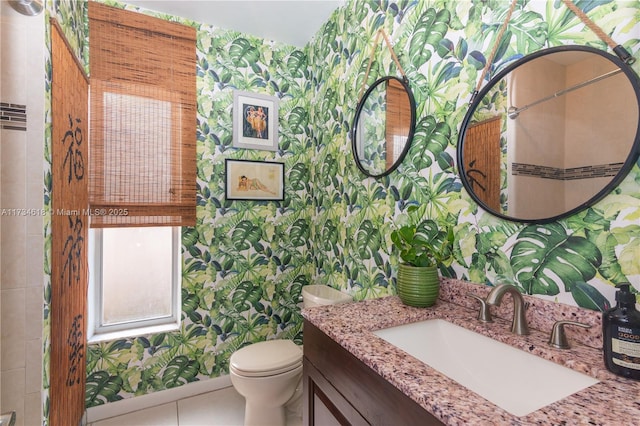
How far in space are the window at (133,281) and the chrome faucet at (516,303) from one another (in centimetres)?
195

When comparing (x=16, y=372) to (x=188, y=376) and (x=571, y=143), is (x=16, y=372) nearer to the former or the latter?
(x=188, y=376)

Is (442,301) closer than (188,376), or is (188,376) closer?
(442,301)

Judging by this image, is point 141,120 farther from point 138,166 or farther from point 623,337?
point 623,337

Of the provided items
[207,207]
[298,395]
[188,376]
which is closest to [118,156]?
[207,207]

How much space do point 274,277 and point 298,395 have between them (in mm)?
825

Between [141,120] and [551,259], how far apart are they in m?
2.29

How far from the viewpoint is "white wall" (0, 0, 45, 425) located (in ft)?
3.42

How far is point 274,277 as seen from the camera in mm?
2371

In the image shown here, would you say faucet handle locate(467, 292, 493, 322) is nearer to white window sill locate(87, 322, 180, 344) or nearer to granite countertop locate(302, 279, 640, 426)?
granite countertop locate(302, 279, 640, 426)

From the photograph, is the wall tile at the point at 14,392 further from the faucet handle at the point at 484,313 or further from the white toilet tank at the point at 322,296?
the faucet handle at the point at 484,313

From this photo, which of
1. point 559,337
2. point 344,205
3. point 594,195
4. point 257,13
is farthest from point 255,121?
point 559,337

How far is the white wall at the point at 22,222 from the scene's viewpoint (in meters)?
1.04

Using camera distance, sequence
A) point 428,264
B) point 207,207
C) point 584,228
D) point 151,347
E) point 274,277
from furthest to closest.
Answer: point 274,277 < point 207,207 < point 151,347 < point 428,264 < point 584,228

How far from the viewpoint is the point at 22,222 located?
108 cm
